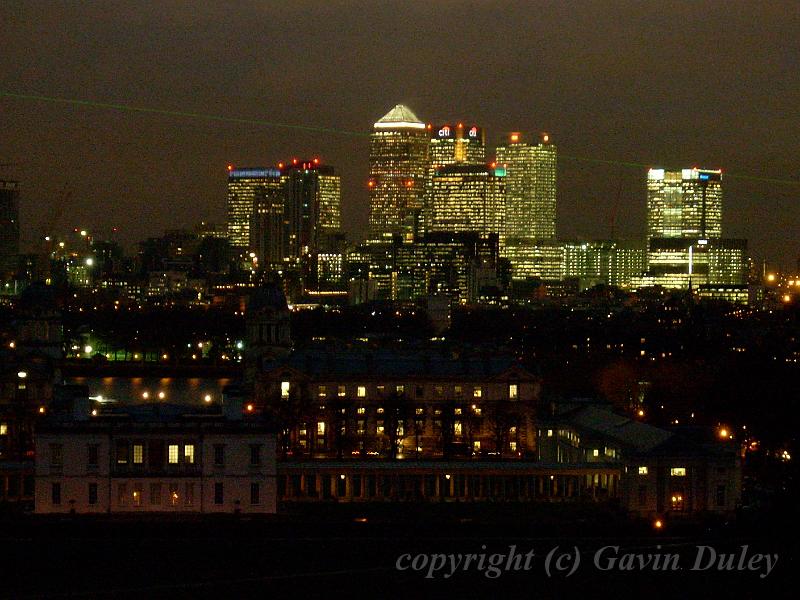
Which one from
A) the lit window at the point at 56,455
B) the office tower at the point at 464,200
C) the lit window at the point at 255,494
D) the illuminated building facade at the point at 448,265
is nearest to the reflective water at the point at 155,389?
the lit window at the point at 56,455

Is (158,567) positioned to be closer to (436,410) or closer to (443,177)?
(436,410)

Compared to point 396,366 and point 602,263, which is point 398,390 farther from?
point 602,263

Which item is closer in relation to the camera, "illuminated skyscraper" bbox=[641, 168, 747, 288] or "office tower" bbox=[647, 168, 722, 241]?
"illuminated skyscraper" bbox=[641, 168, 747, 288]

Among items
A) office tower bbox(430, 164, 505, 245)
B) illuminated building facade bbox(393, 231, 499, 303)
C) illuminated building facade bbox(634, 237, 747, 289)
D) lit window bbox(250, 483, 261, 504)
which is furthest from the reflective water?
office tower bbox(430, 164, 505, 245)

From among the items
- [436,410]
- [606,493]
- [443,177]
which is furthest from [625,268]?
[606,493]

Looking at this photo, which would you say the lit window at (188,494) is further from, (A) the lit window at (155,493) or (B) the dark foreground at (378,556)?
(B) the dark foreground at (378,556)

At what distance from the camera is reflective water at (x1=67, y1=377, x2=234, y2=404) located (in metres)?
41.4

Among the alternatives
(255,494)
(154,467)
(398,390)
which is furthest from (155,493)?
(398,390)

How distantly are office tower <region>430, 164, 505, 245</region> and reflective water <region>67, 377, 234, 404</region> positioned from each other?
11558cm

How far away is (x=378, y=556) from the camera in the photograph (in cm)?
1875

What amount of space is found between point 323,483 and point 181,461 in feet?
6.51

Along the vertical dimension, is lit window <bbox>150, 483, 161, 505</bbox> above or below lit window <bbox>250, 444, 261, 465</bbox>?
below

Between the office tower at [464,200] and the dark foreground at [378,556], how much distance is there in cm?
14915

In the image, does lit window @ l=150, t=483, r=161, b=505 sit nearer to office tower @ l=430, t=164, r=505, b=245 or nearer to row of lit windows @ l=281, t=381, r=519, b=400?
row of lit windows @ l=281, t=381, r=519, b=400
